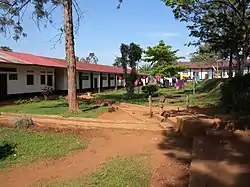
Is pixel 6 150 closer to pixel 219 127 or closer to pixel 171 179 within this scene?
pixel 171 179

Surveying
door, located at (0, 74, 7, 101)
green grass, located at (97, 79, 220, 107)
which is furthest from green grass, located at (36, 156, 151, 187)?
door, located at (0, 74, 7, 101)

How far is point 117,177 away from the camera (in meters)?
6.11

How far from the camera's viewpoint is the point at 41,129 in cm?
1145

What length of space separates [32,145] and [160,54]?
36.3 m

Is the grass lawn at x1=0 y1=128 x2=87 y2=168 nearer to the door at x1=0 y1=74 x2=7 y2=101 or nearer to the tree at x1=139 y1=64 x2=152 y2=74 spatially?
the door at x1=0 y1=74 x2=7 y2=101

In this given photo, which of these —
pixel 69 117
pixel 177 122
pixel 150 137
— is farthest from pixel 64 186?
pixel 69 117

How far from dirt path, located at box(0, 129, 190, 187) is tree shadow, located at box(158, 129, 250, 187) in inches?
7.0

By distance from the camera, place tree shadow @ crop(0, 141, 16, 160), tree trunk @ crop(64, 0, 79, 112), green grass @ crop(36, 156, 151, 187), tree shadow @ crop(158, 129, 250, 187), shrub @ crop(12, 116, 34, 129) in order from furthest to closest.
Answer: tree trunk @ crop(64, 0, 79, 112)
shrub @ crop(12, 116, 34, 129)
tree shadow @ crop(0, 141, 16, 160)
green grass @ crop(36, 156, 151, 187)
tree shadow @ crop(158, 129, 250, 187)

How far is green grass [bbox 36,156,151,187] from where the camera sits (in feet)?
19.1

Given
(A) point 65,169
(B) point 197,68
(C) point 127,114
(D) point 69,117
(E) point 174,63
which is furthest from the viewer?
(B) point 197,68

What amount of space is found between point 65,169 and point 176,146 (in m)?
3.19

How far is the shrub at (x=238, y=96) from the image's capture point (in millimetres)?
11578

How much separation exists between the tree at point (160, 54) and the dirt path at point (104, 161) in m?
34.2

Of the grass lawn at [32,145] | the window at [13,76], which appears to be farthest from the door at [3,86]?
the grass lawn at [32,145]
